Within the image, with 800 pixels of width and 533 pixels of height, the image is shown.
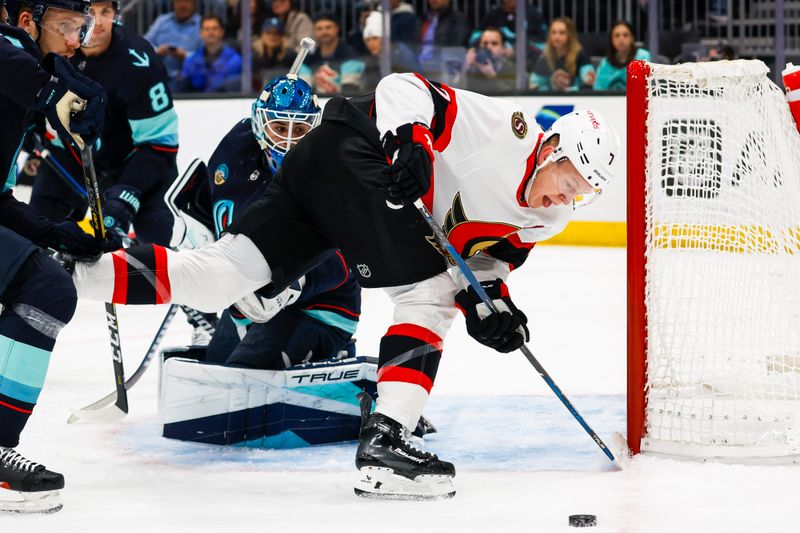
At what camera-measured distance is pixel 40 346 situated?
2.25 meters

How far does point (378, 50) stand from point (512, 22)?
774 millimetres

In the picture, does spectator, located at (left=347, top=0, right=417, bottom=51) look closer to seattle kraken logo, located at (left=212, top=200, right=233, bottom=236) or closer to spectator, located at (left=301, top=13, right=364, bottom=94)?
spectator, located at (left=301, top=13, right=364, bottom=94)

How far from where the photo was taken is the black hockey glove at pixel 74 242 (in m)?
2.41

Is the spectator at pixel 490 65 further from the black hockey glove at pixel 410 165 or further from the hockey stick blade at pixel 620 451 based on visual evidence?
the black hockey glove at pixel 410 165

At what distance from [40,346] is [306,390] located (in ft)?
2.39

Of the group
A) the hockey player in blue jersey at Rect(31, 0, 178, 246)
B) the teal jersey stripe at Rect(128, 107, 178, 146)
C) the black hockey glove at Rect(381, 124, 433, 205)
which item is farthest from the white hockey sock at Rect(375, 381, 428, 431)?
the teal jersey stripe at Rect(128, 107, 178, 146)

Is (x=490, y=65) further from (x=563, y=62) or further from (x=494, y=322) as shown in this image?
(x=494, y=322)

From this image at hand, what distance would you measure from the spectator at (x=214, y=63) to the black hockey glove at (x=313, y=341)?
14.6ft

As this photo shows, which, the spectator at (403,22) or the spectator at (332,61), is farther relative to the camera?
the spectator at (332,61)

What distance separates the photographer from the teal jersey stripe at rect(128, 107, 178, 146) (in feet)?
13.3

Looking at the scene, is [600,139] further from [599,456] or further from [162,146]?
[162,146]

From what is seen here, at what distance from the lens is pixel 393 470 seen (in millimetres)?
2391

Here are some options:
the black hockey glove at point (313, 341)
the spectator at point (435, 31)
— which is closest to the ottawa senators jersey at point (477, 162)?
the black hockey glove at point (313, 341)

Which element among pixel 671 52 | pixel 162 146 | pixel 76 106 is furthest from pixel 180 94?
pixel 76 106
